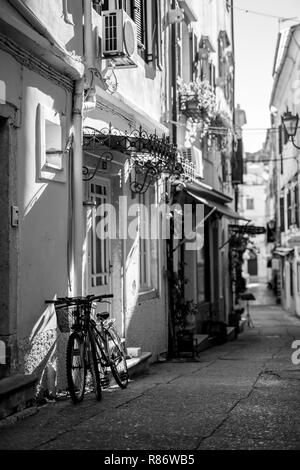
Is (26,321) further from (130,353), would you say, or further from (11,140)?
(130,353)

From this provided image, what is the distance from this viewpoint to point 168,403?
6863mm

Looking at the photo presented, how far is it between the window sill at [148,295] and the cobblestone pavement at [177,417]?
5.28 ft

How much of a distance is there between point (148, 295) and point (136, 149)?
11.2ft

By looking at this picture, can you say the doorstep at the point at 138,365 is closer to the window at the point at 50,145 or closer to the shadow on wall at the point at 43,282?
the shadow on wall at the point at 43,282

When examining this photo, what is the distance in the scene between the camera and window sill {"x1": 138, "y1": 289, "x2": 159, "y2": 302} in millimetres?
11090

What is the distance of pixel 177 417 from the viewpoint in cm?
608

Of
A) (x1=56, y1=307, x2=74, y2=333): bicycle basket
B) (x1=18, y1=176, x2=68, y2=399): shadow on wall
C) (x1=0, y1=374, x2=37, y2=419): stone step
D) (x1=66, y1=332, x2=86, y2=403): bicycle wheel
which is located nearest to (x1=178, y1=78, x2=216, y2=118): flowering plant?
(x1=18, y1=176, x2=68, y2=399): shadow on wall

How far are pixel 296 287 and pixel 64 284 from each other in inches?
878

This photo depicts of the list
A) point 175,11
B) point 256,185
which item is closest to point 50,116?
point 175,11

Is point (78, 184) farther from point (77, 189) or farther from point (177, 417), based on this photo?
point (177, 417)

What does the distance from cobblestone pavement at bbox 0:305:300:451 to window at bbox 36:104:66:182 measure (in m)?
2.43

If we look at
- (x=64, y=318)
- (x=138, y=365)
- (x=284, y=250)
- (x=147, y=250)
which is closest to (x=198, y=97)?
(x=147, y=250)

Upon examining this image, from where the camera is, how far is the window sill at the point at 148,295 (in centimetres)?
1109

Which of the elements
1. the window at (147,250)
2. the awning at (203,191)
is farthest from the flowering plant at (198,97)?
the window at (147,250)
